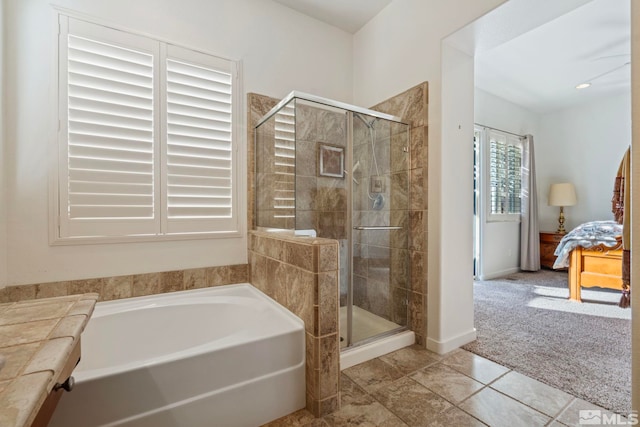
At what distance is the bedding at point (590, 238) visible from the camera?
3.05 metres

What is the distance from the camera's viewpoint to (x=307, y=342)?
61.3 inches

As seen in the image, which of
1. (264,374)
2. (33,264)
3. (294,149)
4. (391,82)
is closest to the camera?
(264,374)

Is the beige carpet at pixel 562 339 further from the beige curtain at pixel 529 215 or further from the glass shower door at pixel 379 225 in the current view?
the beige curtain at pixel 529 215

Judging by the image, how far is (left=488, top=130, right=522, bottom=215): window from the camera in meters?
4.35

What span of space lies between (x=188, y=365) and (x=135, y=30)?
83.3 inches

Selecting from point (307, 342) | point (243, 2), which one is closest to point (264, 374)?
point (307, 342)

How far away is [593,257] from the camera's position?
3129 mm

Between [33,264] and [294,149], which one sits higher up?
[294,149]

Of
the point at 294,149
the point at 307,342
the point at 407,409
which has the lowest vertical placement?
the point at 407,409

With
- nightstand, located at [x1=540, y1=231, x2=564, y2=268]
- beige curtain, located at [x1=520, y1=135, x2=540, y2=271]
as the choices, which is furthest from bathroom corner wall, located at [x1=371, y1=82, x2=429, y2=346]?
nightstand, located at [x1=540, y1=231, x2=564, y2=268]

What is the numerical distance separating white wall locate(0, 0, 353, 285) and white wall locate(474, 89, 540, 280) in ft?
8.96

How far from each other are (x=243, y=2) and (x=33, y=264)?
92.7 inches

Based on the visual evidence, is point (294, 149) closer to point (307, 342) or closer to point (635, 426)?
point (307, 342)

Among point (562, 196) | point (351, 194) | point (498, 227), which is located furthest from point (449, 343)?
point (562, 196)
